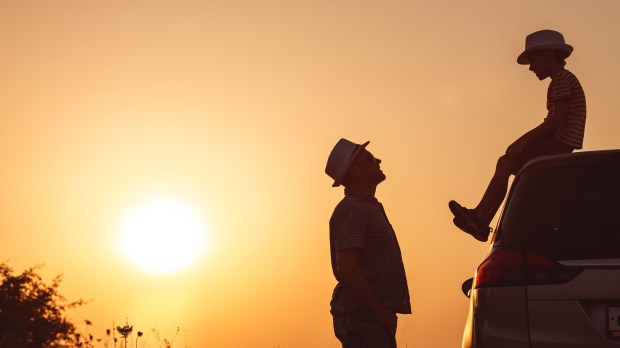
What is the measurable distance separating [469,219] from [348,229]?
2160mm

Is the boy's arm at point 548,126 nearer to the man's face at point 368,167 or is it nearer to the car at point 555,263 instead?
the man's face at point 368,167

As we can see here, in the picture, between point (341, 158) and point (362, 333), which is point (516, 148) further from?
point (362, 333)

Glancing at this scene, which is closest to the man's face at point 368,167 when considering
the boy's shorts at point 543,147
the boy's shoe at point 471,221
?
the boy's shoe at point 471,221

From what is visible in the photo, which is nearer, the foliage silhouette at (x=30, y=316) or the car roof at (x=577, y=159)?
the car roof at (x=577, y=159)

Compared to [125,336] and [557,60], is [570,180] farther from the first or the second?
[125,336]

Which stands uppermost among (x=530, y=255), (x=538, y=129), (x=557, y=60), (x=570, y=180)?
(x=557, y=60)

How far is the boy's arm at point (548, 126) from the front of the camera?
9633 mm

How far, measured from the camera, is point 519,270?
606 centimetres

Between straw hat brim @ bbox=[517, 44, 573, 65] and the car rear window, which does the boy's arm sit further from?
the car rear window

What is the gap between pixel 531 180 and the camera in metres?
6.46

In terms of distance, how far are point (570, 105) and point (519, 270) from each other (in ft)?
Answer: 13.1

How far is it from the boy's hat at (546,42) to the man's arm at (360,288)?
10.6ft

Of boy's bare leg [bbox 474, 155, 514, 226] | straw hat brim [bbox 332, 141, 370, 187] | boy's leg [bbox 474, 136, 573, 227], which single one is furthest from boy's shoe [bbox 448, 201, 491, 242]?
straw hat brim [bbox 332, 141, 370, 187]

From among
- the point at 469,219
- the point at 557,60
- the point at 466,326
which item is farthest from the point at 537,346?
the point at 557,60
